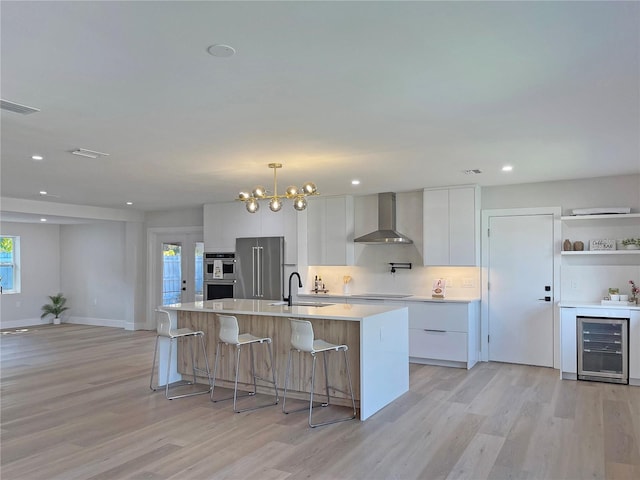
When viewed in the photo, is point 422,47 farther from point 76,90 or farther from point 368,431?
point 368,431

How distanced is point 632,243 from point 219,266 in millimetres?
6195

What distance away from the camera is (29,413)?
15.2 ft

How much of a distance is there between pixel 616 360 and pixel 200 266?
23.3ft

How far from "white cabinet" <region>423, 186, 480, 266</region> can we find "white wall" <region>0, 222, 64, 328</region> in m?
9.19

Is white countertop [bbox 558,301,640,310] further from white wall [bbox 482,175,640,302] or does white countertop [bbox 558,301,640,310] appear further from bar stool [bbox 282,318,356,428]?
bar stool [bbox 282,318,356,428]

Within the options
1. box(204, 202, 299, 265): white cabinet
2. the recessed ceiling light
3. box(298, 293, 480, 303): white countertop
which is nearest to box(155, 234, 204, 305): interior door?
box(204, 202, 299, 265): white cabinet

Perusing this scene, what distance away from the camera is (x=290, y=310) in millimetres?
5086

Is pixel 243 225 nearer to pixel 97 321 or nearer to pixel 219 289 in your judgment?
pixel 219 289

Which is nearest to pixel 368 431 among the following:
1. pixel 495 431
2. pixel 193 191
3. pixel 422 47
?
pixel 495 431

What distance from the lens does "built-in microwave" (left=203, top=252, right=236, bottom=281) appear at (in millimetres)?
8508

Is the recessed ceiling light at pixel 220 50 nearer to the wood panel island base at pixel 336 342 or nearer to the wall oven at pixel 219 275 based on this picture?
the wood panel island base at pixel 336 342

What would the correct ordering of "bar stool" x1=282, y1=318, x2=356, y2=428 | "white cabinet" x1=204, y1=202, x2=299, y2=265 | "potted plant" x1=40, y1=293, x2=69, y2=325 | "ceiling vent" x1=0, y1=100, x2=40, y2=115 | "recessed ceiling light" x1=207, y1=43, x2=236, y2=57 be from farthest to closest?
"potted plant" x1=40, y1=293, x2=69, y2=325 → "white cabinet" x1=204, y1=202, x2=299, y2=265 → "bar stool" x1=282, y1=318, x2=356, y2=428 → "ceiling vent" x1=0, y1=100, x2=40, y2=115 → "recessed ceiling light" x1=207, y1=43, x2=236, y2=57

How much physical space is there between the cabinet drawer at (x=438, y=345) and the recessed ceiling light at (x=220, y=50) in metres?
5.07

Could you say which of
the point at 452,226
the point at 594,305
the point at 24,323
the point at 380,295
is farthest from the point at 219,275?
the point at 594,305
